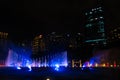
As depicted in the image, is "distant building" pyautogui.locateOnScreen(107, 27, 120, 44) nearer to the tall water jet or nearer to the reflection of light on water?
the reflection of light on water

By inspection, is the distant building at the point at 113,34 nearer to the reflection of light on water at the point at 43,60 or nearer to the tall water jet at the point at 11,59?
the reflection of light on water at the point at 43,60

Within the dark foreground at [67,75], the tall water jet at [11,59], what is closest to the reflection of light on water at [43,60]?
the tall water jet at [11,59]

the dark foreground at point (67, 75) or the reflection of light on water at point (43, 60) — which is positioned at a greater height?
the reflection of light on water at point (43, 60)

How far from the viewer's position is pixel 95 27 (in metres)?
158

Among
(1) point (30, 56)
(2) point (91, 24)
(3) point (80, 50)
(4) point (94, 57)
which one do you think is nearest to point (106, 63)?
(4) point (94, 57)

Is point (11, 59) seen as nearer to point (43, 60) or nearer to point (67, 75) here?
point (43, 60)

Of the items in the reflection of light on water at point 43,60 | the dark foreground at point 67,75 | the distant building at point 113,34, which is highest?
the distant building at point 113,34

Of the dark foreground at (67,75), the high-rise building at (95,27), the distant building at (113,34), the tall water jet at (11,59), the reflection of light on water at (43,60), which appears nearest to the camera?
the dark foreground at (67,75)

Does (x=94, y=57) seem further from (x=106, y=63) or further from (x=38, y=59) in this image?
(x=38, y=59)

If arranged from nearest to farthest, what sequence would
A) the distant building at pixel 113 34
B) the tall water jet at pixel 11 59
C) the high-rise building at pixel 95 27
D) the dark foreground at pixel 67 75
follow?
the dark foreground at pixel 67 75, the tall water jet at pixel 11 59, the distant building at pixel 113 34, the high-rise building at pixel 95 27

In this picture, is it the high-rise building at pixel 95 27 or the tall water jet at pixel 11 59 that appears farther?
the high-rise building at pixel 95 27

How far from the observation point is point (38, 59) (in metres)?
104

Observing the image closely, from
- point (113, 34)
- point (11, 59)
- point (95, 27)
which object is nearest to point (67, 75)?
point (11, 59)

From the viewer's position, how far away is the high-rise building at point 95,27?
473ft
